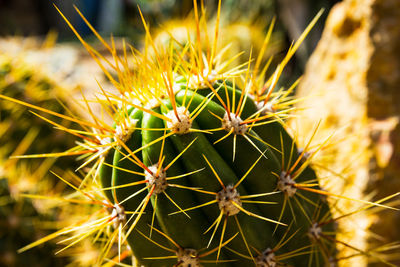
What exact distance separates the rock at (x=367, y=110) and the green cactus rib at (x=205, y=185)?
45cm

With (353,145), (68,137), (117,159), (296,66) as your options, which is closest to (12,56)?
(68,137)

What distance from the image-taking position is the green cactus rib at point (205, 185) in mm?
754

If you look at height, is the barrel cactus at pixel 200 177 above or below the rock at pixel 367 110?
below

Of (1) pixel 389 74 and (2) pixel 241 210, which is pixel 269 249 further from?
(1) pixel 389 74

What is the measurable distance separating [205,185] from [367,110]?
859mm

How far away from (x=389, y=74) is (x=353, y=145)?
0.27m

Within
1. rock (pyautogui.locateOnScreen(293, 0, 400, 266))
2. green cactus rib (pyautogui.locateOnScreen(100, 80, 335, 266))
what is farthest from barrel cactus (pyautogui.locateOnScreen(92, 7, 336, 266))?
rock (pyautogui.locateOnScreen(293, 0, 400, 266))

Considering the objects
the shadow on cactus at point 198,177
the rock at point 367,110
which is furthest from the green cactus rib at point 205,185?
the rock at point 367,110

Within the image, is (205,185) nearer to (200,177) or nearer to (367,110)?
(200,177)

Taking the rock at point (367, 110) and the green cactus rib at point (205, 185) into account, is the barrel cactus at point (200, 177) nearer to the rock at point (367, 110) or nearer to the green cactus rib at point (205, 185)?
the green cactus rib at point (205, 185)

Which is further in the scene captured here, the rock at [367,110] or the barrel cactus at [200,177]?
the rock at [367,110]

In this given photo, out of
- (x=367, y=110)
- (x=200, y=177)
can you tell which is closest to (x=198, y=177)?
(x=200, y=177)

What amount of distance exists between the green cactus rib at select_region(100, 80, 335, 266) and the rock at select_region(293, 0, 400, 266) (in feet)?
1.49

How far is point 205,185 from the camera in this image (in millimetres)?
753
